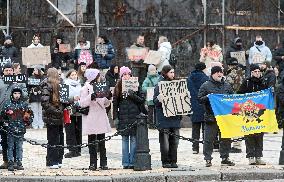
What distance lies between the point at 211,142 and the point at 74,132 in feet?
11.3

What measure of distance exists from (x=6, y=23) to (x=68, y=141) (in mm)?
11130

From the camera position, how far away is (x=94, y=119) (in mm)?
16438

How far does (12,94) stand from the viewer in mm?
16562

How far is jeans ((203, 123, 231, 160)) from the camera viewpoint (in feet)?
55.8

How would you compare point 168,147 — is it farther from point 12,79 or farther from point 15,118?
point 12,79

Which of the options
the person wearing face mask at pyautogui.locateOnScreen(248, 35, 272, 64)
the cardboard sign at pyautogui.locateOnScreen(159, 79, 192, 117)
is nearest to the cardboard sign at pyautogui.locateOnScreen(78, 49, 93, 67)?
the person wearing face mask at pyautogui.locateOnScreen(248, 35, 272, 64)

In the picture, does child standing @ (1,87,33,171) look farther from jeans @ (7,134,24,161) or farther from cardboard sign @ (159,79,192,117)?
cardboard sign @ (159,79,192,117)

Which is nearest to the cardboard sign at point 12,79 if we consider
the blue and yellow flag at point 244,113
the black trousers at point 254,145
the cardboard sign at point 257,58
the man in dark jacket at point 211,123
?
the man in dark jacket at point 211,123

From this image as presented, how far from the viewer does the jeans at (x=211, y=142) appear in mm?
17000

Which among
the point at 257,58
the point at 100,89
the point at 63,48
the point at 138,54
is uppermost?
the point at 63,48

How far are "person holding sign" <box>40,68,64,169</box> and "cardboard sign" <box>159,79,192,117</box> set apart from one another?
6.62ft

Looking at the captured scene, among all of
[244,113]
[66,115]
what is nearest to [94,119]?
[66,115]

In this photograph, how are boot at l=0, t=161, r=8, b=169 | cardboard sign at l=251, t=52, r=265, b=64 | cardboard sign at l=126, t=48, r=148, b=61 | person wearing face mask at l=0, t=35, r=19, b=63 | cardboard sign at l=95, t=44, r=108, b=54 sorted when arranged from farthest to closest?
1. cardboard sign at l=251, t=52, r=265, b=64
2. person wearing face mask at l=0, t=35, r=19, b=63
3. cardboard sign at l=126, t=48, r=148, b=61
4. cardboard sign at l=95, t=44, r=108, b=54
5. boot at l=0, t=161, r=8, b=169

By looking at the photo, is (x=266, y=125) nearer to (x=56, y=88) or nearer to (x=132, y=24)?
(x=56, y=88)
